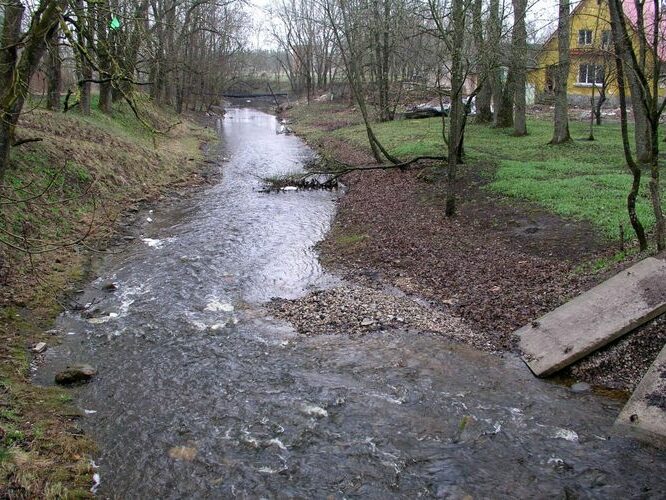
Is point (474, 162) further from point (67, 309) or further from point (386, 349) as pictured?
point (67, 309)

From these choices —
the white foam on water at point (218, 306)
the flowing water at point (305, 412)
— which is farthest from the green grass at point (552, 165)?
the white foam on water at point (218, 306)

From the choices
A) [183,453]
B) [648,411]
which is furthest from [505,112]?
[183,453]

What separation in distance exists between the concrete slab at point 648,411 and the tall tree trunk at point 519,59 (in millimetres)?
11604

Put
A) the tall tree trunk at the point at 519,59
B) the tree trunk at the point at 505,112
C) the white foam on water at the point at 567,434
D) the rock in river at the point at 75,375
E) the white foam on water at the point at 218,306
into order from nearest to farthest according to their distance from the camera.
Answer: the white foam on water at the point at 567,434, the rock in river at the point at 75,375, the white foam on water at the point at 218,306, the tall tree trunk at the point at 519,59, the tree trunk at the point at 505,112

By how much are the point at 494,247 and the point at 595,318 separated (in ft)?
13.7

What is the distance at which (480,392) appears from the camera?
7363 mm

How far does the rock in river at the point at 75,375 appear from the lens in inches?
303

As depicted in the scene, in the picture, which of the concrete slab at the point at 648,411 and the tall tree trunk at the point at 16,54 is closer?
the concrete slab at the point at 648,411

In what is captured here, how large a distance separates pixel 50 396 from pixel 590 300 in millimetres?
8153

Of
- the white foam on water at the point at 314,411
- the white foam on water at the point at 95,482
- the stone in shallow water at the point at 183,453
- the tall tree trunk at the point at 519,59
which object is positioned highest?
the tall tree trunk at the point at 519,59

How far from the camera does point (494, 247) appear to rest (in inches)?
484

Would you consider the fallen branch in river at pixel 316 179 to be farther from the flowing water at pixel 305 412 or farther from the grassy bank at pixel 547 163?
the flowing water at pixel 305 412

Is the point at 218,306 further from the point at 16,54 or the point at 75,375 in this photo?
the point at 16,54

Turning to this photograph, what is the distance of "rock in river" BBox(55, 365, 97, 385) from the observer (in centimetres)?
769
